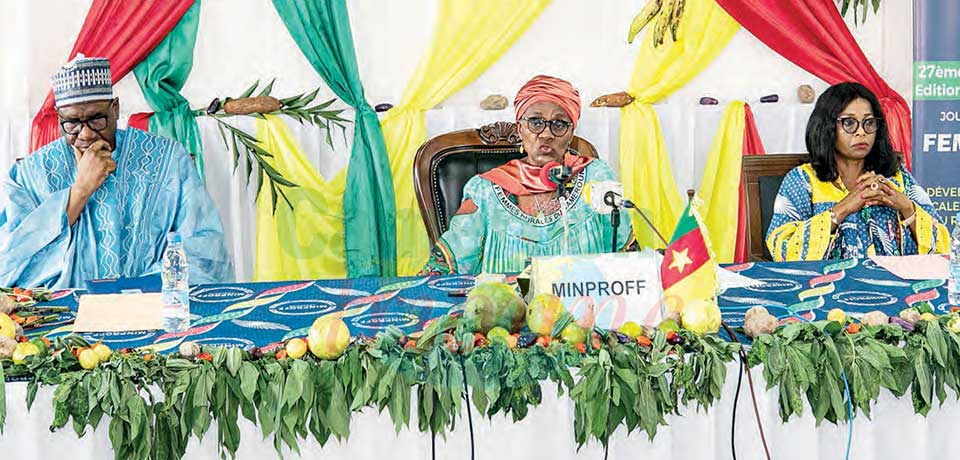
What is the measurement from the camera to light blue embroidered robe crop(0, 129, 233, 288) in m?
3.12

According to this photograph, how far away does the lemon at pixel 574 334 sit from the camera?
191cm

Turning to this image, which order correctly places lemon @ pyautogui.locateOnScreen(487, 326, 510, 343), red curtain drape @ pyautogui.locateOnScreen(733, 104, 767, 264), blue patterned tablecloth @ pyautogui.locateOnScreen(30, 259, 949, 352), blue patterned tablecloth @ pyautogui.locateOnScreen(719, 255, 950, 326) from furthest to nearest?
red curtain drape @ pyautogui.locateOnScreen(733, 104, 767, 264)
blue patterned tablecloth @ pyautogui.locateOnScreen(719, 255, 950, 326)
blue patterned tablecloth @ pyautogui.locateOnScreen(30, 259, 949, 352)
lemon @ pyautogui.locateOnScreen(487, 326, 510, 343)

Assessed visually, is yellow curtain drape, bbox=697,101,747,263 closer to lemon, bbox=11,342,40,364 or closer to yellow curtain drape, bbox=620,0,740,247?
yellow curtain drape, bbox=620,0,740,247

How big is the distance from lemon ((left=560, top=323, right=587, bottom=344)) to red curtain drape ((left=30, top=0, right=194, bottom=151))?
3051 mm

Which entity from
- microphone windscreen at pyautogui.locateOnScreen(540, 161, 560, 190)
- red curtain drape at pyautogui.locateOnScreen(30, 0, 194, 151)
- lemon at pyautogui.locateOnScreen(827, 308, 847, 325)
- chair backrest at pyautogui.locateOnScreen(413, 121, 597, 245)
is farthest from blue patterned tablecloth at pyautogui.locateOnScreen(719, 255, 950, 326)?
red curtain drape at pyautogui.locateOnScreen(30, 0, 194, 151)

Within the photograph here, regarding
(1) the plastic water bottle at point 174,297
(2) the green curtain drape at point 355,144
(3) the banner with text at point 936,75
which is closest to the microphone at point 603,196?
(1) the plastic water bottle at point 174,297

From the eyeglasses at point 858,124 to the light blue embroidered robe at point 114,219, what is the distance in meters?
2.09

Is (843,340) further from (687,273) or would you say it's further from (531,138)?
(531,138)

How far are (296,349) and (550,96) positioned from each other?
1511mm

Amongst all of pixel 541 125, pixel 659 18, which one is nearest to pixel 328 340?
pixel 541 125

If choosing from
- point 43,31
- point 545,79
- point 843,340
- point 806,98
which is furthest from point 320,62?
point 843,340

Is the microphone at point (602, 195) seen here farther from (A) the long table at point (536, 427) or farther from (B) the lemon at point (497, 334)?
(B) the lemon at point (497, 334)

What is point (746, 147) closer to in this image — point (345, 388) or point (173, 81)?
point (173, 81)

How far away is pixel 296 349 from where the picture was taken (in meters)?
1.86
